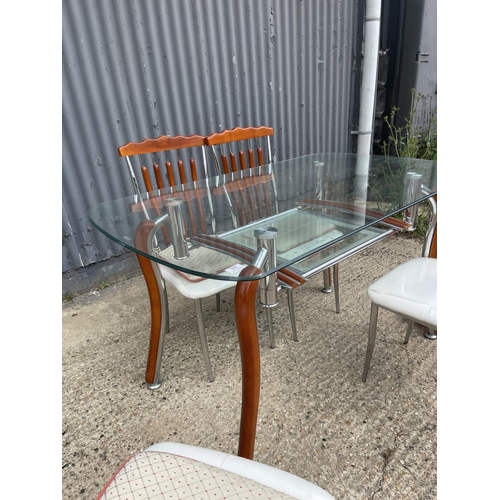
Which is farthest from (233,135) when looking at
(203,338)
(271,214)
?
(203,338)

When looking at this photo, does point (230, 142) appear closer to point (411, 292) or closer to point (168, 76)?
point (168, 76)

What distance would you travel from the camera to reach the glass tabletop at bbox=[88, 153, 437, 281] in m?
1.07

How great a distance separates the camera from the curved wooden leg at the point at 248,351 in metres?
0.97

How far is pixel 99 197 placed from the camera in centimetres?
221

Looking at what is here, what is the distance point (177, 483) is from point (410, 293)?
977 millimetres

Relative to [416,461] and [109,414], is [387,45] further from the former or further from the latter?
[109,414]

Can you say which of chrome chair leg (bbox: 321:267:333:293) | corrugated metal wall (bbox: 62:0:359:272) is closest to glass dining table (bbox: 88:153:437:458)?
chrome chair leg (bbox: 321:267:333:293)

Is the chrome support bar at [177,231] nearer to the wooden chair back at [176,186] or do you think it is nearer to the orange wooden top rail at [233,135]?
the wooden chair back at [176,186]

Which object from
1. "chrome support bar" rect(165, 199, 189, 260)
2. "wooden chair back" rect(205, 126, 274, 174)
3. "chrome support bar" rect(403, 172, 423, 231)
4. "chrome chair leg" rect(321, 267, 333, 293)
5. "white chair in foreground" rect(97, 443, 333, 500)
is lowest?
"chrome chair leg" rect(321, 267, 333, 293)

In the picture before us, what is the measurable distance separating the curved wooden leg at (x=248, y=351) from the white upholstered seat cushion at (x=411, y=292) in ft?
1.74

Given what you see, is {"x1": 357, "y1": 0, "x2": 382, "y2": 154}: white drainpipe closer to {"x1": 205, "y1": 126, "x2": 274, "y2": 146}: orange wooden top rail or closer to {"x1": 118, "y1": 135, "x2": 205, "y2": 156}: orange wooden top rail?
{"x1": 205, "y1": 126, "x2": 274, "y2": 146}: orange wooden top rail

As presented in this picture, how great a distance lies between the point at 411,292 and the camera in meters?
1.29

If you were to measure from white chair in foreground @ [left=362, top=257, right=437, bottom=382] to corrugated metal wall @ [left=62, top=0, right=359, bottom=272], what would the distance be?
1676mm

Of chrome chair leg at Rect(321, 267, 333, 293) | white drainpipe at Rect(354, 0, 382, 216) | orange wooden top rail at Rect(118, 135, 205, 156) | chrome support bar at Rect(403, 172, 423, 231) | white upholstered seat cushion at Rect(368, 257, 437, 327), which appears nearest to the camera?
white upholstered seat cushion at Rect(368, 257, 437, 327)
